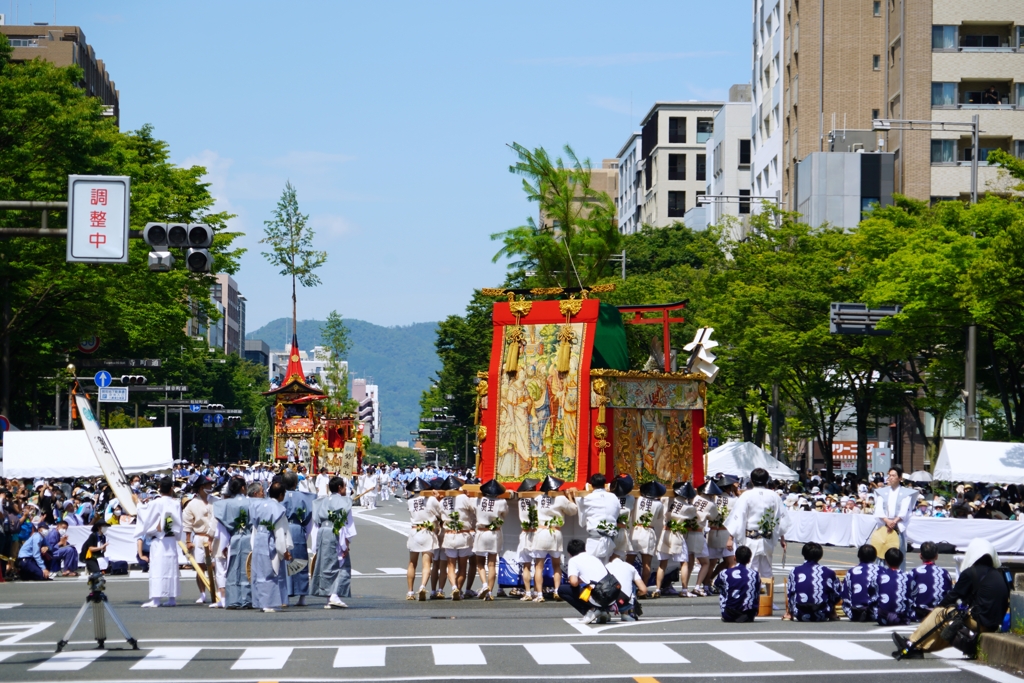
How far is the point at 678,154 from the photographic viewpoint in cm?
12238

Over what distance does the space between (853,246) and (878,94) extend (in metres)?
27.7

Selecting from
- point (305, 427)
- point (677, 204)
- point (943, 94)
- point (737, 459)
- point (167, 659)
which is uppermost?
point (677, 204)

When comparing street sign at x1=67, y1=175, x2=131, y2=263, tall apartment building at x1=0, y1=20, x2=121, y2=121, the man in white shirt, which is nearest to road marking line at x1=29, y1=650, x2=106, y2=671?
the man in white shirt

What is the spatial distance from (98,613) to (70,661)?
2.71 ft

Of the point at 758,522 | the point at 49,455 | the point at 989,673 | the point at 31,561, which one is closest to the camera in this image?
the point at 989,673

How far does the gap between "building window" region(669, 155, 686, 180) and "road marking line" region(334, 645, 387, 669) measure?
10969 centimetres

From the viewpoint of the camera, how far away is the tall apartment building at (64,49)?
99.6 metres

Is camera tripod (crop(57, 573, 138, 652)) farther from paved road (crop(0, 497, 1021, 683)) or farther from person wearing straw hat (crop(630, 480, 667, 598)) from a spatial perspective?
person wearing straw hat (crop(630, 480, 667, 598))

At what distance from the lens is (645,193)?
12975 cm

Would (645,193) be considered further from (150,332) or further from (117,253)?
(117,253)

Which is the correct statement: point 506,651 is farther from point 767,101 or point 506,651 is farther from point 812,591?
point 767,101

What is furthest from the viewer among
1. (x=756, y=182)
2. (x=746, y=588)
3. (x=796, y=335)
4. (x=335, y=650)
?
(x=756, y=182)

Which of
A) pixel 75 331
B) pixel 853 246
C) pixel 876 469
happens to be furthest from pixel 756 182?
pixel 75 331

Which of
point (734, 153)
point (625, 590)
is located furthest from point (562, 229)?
point (734, 153)
